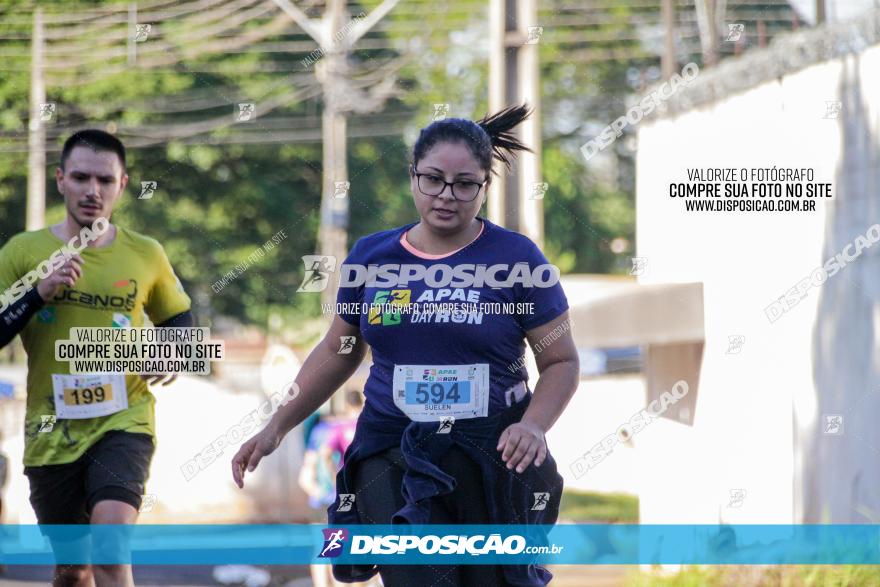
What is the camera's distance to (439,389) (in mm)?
3553

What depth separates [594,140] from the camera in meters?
5.48

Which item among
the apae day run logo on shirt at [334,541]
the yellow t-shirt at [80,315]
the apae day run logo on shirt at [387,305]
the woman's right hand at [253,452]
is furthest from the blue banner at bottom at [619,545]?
the apae day run logo on shirt at [387,305]

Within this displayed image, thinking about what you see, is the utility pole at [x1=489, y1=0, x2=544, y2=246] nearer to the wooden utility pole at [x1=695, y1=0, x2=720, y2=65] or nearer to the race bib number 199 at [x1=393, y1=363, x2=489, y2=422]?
the wooden utility pole at [x1=695, y1=0, x2=720, y2=65]

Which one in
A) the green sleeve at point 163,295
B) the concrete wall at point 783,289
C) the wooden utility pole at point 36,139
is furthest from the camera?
the wooden utility pole at point 36,139

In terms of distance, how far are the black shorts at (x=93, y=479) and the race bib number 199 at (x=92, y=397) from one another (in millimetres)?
110

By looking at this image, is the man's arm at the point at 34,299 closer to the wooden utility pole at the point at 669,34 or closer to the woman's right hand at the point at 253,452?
the woman's right hand at the point at 253,452

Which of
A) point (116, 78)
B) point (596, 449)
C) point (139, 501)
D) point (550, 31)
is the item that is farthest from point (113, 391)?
point (550, 31)

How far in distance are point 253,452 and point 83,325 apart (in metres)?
1.03

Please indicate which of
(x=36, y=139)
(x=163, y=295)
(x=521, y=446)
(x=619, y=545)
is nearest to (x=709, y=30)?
(x=619, y=545)

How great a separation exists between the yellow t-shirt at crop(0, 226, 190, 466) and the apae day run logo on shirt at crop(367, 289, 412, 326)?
3.71 ft

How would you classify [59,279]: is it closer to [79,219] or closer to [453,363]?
[79,219]

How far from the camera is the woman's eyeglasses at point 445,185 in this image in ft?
11.8

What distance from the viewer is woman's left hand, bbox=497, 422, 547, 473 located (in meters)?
3.30

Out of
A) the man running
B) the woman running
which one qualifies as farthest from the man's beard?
the woman running
